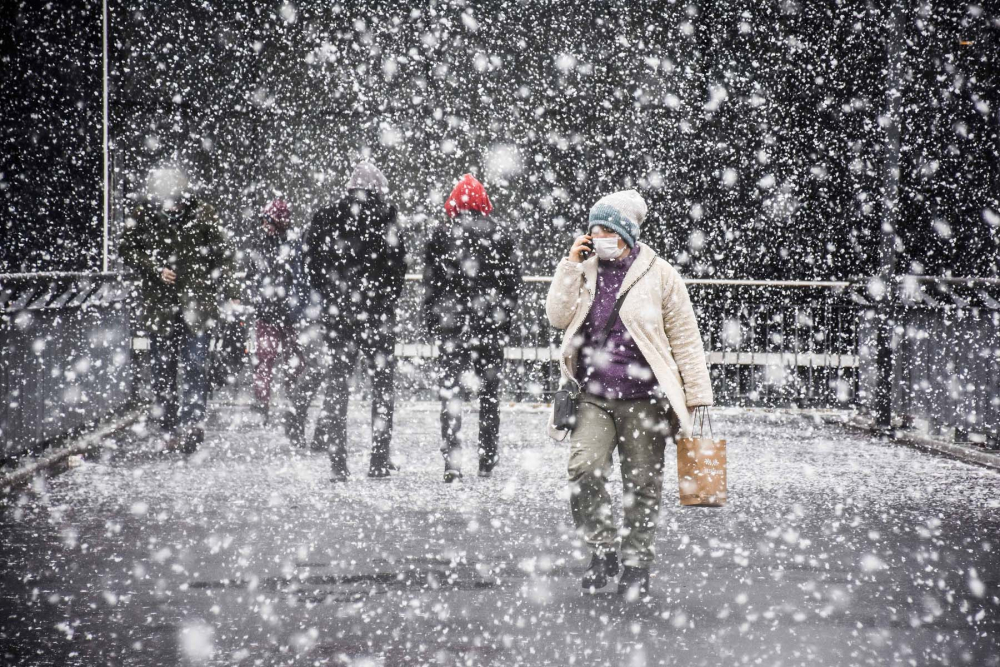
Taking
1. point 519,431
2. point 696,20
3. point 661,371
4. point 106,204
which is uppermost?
point 696,20

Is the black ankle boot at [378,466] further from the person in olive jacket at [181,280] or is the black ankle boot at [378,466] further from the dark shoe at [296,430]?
the person in olive jacket at [181,280]

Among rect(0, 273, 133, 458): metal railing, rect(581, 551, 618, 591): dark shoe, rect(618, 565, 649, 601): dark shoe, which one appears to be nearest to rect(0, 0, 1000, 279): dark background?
rect(0, 273, 133, 458): metal railing

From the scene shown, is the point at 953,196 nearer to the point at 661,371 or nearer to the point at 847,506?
the point at 847,506

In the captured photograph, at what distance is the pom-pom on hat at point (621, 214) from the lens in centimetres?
493

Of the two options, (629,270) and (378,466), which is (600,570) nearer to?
(629,270)

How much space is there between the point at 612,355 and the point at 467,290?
2.80m

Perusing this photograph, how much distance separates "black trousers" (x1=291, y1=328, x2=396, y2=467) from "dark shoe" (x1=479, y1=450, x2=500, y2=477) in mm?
711

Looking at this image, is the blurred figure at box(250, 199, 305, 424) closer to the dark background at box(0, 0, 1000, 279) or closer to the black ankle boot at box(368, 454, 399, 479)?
the black ankle boot at box(368, 454, 399, 479)

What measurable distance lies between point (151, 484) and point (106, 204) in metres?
7.40

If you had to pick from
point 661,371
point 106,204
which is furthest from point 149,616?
point 106,204

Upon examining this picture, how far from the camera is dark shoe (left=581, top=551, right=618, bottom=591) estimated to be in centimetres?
488

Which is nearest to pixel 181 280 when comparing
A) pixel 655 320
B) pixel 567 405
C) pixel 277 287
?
pixel 277 287

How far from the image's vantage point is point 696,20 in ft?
49.1

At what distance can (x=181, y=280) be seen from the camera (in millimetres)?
8984
